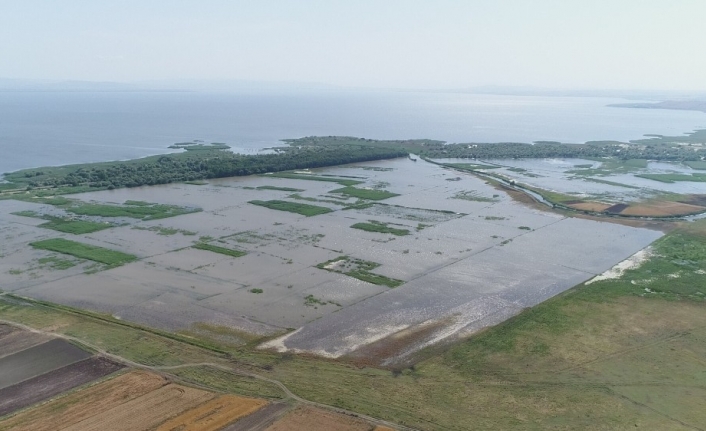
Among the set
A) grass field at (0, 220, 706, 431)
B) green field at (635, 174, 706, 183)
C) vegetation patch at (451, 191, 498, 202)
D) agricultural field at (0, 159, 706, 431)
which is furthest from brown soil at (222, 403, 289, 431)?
green field at (635, 174, 706, 183)

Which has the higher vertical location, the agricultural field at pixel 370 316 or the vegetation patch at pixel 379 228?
the vegetation patch at pixel 379 228

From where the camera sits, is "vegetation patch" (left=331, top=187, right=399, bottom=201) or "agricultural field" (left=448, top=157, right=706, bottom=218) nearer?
"agricultural field" (left=448, top=157, right=706, bottom=218)

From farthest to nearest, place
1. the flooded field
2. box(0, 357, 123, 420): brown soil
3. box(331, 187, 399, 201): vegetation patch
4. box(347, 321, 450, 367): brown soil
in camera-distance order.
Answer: box(331, 187, 399, 201): vegetation patch < the flooded field < box(347, 321, 450, 367): brown soil < box(0, 357, 123, 420): brown soil

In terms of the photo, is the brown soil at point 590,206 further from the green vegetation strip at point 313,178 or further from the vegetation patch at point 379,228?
the green vegetation strip at point 313,178

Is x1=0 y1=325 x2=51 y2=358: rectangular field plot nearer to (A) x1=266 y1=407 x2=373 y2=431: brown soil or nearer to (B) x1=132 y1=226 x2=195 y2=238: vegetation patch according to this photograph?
(A) x1=266 y1=407 x2=373 y2=431: brown soil

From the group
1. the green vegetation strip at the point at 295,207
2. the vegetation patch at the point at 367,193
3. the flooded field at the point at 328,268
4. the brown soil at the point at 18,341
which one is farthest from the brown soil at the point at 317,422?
the vegetation patch at the point at 367,193

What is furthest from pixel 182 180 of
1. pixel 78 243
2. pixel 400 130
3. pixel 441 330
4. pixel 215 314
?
pixel 400 130

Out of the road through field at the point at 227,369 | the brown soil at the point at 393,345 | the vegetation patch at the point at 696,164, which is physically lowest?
the road through field at the point at 227,369
